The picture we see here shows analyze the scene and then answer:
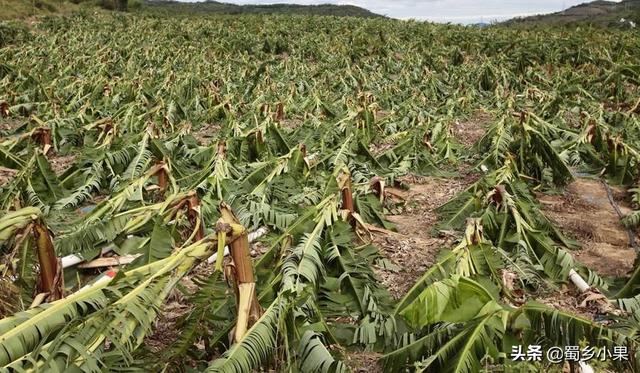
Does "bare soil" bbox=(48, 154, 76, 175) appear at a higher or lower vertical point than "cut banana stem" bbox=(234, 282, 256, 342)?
lower

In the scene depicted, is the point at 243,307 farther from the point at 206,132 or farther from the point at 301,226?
the point at 206,132

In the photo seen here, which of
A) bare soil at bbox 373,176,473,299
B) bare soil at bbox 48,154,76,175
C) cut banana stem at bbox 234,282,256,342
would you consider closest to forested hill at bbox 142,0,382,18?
bare soil at bbox 48,154,76,175

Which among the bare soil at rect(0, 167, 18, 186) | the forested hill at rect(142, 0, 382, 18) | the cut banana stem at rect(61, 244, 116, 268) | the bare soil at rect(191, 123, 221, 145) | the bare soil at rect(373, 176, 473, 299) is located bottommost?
the bare soil at rect(373, 176, 473, 299)

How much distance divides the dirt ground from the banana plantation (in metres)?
0.08

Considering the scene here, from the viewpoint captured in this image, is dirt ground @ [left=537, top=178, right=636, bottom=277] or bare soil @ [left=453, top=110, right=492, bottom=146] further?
bare soil @ [left=453, top=110, right=492, bottom=146]

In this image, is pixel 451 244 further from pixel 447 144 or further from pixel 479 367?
pixel 447 144

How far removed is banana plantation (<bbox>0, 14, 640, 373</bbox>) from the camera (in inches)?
100

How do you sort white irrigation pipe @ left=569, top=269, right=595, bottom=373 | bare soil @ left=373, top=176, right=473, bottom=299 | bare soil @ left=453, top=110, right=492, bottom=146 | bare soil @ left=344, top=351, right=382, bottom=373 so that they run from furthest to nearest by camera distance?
1. bare soil @ left=453, top=110, right=492, bottom=146
2. bare soil @ left=373, top=176, right=473, bottom=299
3. white irrigation pipe @ left=569, top=269, right=595, bottom=373
4. bare soil @ left=344, top=351, right=382, bottom=373

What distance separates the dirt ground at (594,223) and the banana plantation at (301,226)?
77mm

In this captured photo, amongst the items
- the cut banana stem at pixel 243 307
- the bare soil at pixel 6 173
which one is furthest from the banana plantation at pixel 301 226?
the bare soil at pixel 6 173

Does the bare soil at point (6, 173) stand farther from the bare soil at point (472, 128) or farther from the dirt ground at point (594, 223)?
the bare soil at point (472, 128)

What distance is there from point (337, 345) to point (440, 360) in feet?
2.12

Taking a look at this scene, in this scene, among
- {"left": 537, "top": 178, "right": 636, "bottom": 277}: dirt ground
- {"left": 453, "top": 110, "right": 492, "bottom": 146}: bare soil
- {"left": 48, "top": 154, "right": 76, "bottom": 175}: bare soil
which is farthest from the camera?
{"left": 453, "top": 110, "right": 492, "bottom": 146}: bare soil

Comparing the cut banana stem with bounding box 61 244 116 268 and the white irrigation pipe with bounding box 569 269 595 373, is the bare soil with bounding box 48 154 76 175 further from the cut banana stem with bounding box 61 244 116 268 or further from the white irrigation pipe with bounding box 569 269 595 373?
the white irrigation pipe with bounding box 569 269 595 373
